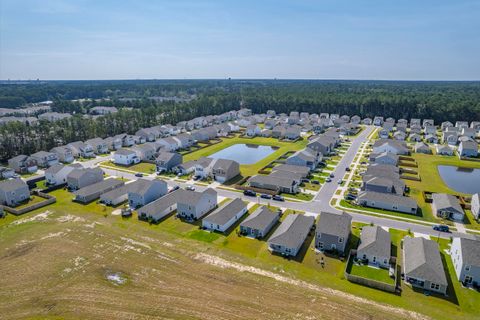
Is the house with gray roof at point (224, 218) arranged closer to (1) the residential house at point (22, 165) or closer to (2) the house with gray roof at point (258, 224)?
(2) the house with gray roof at point (258, 224)

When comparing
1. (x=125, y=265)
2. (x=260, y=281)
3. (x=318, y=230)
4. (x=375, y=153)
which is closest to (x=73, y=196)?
(x=125, y=265)

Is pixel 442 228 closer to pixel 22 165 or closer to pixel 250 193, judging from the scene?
pixel 250 193

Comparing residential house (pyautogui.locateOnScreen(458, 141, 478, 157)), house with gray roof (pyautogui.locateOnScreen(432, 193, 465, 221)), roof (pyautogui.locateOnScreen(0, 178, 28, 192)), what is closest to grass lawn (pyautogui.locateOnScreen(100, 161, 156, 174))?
roof (pyautogui.locateOnScreen(0, 178, 28, 192))

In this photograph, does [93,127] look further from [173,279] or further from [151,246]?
[173,279]

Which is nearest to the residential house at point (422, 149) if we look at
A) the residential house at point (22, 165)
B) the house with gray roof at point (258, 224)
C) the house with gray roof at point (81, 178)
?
the house with gray roof at point (258, 224)

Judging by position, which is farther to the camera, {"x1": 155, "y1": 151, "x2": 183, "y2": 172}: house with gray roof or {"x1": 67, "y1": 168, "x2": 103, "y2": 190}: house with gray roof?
{"x1": 155, "y1": 151, "x2": 183, "y2": 172}: house with gray roof

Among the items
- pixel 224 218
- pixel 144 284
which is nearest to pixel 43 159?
pixel 224 218

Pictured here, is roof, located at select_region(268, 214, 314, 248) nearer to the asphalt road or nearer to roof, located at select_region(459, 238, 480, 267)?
the asphalt road
